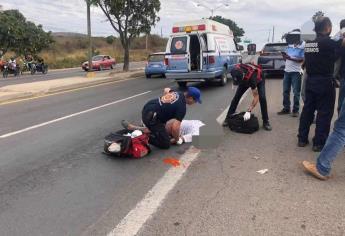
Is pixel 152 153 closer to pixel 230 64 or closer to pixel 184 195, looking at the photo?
pixel 184 195

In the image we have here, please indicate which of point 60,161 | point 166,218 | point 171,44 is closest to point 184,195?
point 166,218

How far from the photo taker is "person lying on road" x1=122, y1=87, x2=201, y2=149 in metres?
6.64

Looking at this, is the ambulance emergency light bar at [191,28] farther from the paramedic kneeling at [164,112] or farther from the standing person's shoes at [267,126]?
the paramedic kneeling at [164,112]

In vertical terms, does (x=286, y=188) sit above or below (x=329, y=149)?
below

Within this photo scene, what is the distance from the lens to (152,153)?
671cm

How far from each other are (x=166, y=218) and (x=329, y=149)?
7.33 feet

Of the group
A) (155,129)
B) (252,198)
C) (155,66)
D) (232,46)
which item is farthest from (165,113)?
(155,66)

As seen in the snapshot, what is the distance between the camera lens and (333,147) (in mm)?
5156

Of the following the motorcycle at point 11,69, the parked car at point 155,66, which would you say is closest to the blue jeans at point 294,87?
the parked car at point 155,66

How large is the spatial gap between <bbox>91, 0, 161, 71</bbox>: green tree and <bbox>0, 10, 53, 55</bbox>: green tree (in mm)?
13100

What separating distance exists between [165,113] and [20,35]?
114ft

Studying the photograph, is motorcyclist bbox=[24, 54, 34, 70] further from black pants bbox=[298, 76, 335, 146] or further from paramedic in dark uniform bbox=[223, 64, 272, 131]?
black pants bbox=[298, 76, 335, 146]

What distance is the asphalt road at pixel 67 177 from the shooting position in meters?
4.17

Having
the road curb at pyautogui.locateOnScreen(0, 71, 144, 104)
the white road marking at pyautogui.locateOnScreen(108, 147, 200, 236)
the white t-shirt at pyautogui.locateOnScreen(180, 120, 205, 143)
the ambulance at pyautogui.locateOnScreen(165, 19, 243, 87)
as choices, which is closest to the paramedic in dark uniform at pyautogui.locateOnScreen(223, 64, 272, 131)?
the white t-shirt at pyautogui.locateOnScreen(180, 120, 205, 143)
